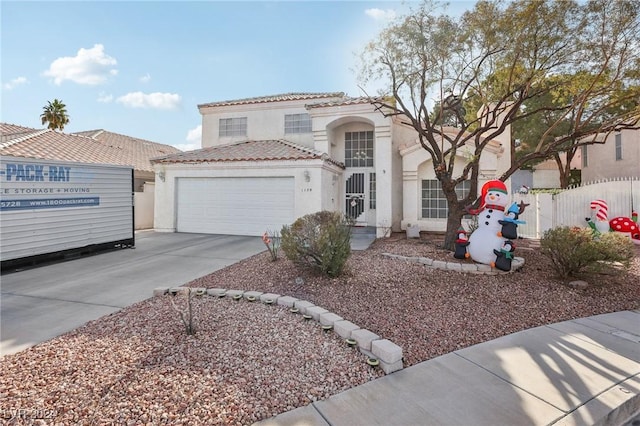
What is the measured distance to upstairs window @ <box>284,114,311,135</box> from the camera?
57.1 ft

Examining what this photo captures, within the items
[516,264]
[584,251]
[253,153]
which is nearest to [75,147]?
[253,153]

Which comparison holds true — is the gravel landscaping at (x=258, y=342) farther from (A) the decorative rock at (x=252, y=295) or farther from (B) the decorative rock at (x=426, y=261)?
(B) the decorative rock at (x=426, y=261)

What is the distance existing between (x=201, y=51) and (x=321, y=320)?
→ 1012cm

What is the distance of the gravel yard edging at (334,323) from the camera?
12.4 ft

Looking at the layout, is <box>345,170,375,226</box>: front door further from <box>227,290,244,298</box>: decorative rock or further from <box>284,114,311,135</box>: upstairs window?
<box>227,290,244,298</box>: decorative rock

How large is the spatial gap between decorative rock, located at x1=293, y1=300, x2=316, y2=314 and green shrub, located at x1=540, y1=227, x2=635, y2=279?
5.51 meters

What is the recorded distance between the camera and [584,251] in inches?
263

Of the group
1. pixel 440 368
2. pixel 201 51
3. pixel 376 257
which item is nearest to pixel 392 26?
pixel 201 51

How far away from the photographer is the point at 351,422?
2844mm

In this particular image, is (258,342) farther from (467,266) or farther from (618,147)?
(618,147)

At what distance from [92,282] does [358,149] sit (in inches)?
477

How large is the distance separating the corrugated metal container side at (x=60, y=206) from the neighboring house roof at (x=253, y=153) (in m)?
3.72

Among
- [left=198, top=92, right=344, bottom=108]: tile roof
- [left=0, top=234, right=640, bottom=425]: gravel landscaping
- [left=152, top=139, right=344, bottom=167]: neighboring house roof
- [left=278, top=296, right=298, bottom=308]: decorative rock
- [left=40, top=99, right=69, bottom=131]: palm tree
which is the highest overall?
[left=40, top=99, right=69, bottom=131]: palm tree

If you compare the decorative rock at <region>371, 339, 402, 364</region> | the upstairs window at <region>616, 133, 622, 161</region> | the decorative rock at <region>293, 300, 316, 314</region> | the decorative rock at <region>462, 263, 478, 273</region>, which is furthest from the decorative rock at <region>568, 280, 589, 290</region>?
the upstairs window at <region>616, 133, 622, 161</region>
